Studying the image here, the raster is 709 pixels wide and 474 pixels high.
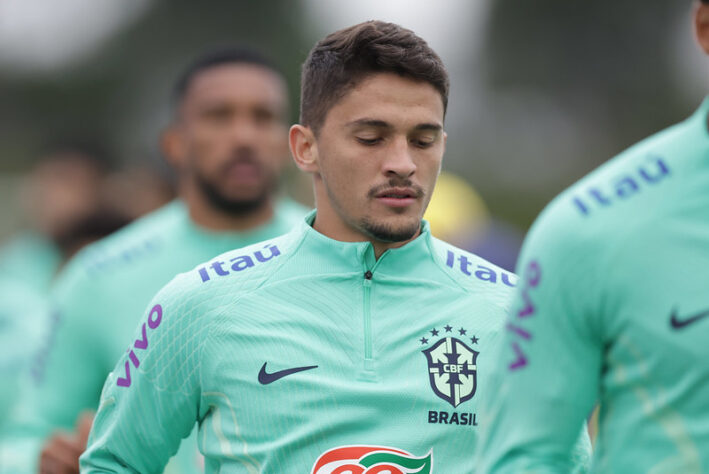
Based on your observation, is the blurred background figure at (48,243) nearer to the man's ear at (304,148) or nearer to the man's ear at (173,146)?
the man's ear at (173,146)

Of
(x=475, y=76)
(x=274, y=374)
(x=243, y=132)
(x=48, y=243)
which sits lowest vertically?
(x=274, y=374)

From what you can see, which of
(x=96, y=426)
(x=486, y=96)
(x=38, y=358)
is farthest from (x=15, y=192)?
(x=96, y=426)

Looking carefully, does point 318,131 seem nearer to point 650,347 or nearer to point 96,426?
point 96,426

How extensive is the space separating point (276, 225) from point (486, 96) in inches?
915

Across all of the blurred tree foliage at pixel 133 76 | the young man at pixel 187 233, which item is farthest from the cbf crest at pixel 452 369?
the blurred tree foliage at pixel 133 76

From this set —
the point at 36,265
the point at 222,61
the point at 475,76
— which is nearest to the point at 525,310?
the point at 222,61

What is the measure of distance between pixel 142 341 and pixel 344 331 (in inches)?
23.8

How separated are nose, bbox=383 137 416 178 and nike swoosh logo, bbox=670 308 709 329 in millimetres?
1141

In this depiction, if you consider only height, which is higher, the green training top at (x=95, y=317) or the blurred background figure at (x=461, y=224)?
the blurred background figure at (x=461, y=224)

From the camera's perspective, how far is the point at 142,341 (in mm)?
3873

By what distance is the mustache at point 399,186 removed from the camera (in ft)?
12.3

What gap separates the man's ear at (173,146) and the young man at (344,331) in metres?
2.60

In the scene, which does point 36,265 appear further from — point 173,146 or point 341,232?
point 341,232

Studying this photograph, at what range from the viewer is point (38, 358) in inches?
243
